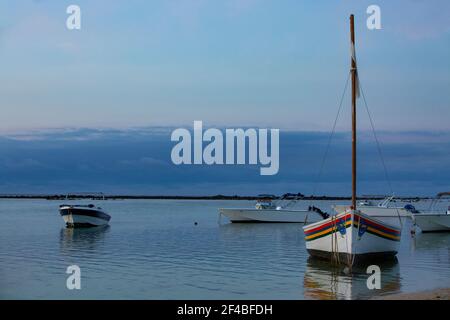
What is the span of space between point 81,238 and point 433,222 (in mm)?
27800

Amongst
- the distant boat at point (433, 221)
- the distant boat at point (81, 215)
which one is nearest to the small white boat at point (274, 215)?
the distant boat at point (433, 221)

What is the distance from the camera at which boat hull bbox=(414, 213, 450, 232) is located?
47781mm

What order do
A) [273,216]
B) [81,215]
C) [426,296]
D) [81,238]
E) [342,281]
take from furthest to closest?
[273,216] → [81,215] → [81,238] → [342,281] → [426,296]

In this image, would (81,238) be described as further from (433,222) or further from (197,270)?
(433,222)

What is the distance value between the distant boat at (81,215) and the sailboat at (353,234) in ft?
102

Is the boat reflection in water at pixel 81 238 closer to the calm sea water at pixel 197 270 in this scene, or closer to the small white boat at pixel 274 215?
the calm sea water at pixel 197 270

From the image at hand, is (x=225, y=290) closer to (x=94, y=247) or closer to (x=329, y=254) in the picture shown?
(x=329, y=254)

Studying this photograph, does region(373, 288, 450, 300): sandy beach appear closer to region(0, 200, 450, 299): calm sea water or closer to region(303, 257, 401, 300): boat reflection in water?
region(303, 257, 401, 300): boat reflection in water

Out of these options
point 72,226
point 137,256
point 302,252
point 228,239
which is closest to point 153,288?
point 137,256

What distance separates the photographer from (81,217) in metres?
53.5

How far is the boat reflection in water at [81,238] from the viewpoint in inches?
1441

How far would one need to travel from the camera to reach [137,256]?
3162 centimetres

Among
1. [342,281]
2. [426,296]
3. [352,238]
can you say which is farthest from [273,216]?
[426,296]

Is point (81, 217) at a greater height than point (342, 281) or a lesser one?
greater
